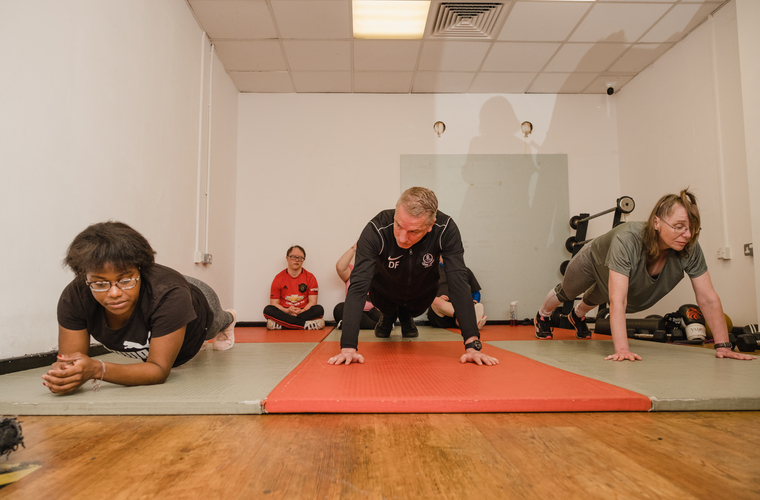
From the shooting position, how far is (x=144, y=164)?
9.68ft

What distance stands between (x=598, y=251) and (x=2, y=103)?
315cm

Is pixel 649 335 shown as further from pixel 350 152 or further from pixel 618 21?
pixel 350 152

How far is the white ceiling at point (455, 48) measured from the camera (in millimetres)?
3734

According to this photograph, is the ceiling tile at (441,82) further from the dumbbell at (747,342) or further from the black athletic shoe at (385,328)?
the dumbbell at (747,342)

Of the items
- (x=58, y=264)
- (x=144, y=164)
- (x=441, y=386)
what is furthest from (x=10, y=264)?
(x=441, y=386)

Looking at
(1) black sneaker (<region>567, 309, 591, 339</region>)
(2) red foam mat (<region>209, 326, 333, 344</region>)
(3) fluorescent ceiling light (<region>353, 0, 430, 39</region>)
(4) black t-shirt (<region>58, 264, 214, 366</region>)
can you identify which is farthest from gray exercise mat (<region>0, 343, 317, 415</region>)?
(3) fluorescent ceiling light (<region>353, 0, 430, 39</region>)

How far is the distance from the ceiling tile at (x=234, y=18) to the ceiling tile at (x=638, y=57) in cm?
369

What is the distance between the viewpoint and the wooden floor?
2.50 ft

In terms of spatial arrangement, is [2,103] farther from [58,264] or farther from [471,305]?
[471,305]

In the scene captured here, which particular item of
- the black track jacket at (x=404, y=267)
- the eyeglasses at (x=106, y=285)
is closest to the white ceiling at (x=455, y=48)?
the black track jacket at (x=404, y=267)

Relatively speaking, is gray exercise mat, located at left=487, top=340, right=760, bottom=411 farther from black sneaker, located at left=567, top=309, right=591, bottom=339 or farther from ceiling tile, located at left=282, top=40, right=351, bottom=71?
ceiling tile, located at left=282, top=40, right=351, bottom=71

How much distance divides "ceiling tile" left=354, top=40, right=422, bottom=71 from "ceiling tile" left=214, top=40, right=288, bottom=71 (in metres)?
0.83

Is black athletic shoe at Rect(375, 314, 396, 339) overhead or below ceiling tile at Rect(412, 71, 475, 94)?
below

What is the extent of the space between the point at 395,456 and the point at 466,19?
4039 mm
